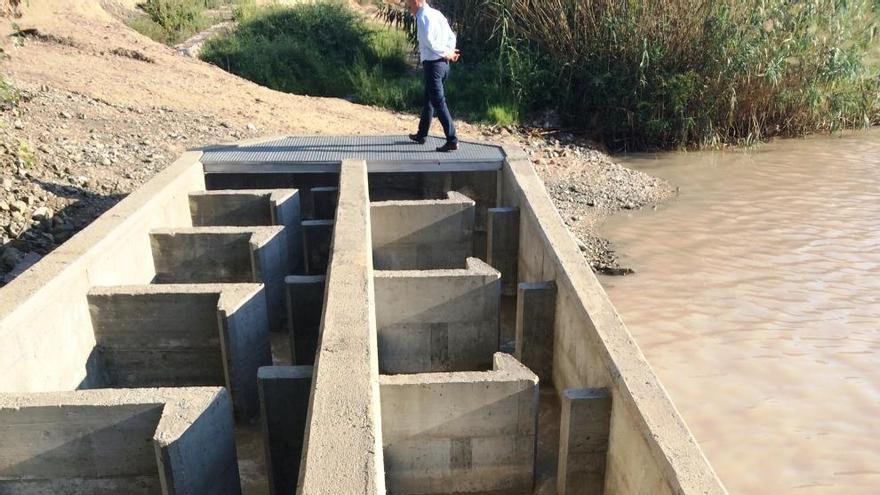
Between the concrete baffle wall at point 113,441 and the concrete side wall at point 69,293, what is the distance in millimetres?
523

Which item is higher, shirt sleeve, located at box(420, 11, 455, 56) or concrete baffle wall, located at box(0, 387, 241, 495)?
shirt sleeve, located at box(420, 11, 455, 56)

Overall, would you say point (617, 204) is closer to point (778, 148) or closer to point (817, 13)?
point (778, 148)

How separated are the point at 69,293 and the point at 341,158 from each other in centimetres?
373

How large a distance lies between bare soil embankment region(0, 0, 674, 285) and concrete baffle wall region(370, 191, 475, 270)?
2.36m

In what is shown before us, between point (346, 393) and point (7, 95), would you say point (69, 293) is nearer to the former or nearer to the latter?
point (346, 393)

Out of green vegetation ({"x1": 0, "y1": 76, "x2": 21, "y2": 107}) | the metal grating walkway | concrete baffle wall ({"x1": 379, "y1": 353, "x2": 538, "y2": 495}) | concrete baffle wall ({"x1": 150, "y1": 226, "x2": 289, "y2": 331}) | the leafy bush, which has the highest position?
the leafy bush

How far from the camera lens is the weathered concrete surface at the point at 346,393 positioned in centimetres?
310

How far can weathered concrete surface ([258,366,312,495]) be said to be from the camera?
4.32m

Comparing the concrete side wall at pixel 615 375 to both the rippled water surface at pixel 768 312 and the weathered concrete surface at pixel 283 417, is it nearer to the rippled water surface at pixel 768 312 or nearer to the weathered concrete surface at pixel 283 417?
the rippled water surface at pixel 768 312

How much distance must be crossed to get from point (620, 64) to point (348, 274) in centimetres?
987

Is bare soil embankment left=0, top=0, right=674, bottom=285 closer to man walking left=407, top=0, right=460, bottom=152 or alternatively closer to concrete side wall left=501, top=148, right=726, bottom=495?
man walking left=407, top=0, right=460, bottom=152

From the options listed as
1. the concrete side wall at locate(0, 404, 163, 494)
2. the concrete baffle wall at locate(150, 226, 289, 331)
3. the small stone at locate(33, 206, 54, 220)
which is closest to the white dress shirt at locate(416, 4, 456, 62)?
the concrete baffle wall at locate(150, 226, 289, 331)

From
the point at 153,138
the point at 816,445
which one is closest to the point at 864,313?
the point at 816,445

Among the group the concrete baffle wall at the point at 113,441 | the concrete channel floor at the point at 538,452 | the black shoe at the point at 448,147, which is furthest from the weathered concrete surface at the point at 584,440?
the black shoe at the point at 448,147
